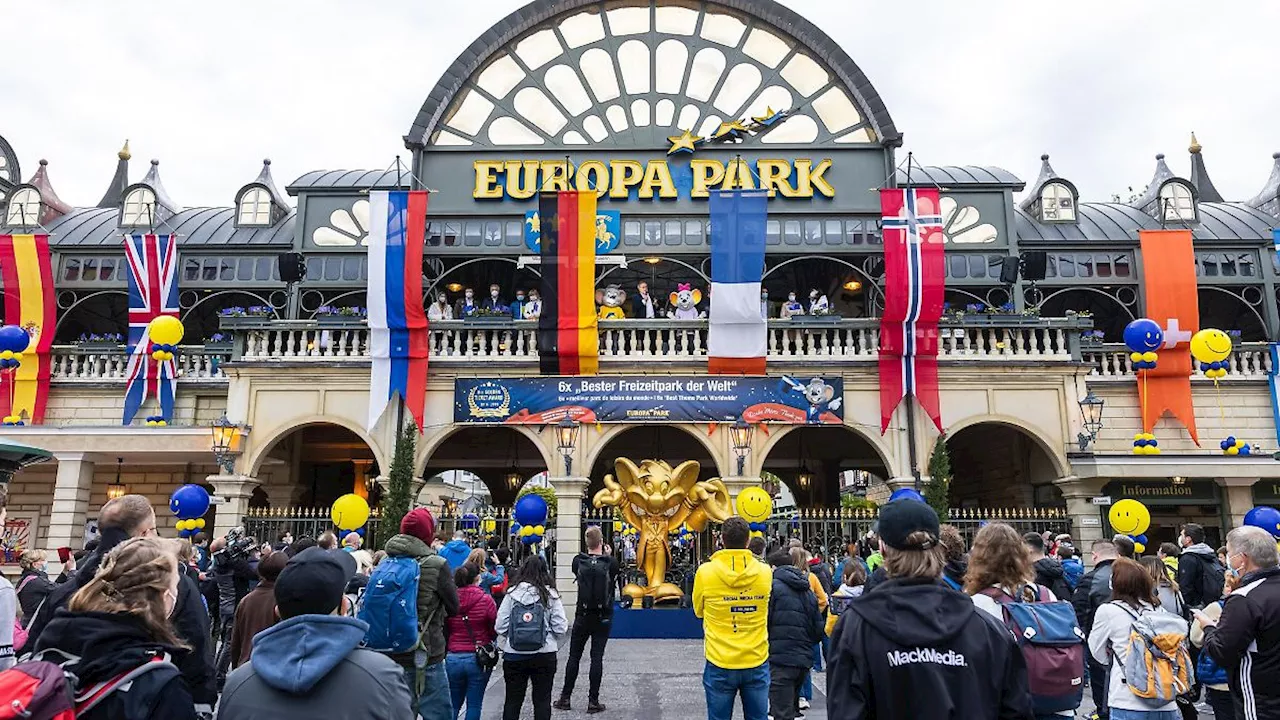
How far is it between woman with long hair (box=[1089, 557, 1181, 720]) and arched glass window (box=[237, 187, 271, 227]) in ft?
85.4

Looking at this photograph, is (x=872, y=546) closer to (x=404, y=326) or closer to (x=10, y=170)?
(x=404, y=326)

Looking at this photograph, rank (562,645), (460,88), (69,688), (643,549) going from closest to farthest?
(69,688) < (562,645) < (643,549) < (460,88)

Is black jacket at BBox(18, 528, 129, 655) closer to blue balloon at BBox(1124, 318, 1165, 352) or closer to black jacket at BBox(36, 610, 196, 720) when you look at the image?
black jacket at BBox(36, 610, 196, 720)

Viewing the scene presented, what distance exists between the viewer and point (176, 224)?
26609 mm

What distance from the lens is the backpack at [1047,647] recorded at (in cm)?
413

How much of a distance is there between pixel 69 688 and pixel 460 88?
74.7 ft

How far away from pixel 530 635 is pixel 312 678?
457 cm

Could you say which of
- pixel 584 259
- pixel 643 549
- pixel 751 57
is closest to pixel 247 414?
pixel 584 259

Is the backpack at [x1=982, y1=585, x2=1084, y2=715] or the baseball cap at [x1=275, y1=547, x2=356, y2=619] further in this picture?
the backpack at [x1=982, y1=585, x2=1084, y2=715]

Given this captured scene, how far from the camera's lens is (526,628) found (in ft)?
22.9

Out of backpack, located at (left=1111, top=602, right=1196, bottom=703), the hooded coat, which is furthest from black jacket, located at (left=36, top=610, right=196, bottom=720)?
backpack, located at (left=1111, top=602, right=1196, bottom=703)

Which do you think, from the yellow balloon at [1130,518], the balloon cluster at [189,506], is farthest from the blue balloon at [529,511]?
the yellow balloon at [1130,518]

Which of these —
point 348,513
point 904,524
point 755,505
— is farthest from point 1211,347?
point 348,513

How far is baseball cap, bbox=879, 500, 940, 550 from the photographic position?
127 inches
